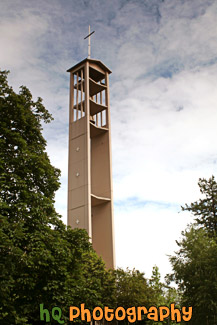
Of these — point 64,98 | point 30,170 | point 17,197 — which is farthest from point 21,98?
point 64,98

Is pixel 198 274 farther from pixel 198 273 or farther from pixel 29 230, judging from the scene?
pixel 29 230

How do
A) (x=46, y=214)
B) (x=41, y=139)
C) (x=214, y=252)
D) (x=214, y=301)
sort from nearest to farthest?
(x=46, y=214) → (x=41, y=139) → (x=214, y=301) → (x=214, y=252)

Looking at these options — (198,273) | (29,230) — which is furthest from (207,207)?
(29,230)

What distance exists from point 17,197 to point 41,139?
11.7 ft

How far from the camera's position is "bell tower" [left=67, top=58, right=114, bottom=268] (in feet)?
93.7

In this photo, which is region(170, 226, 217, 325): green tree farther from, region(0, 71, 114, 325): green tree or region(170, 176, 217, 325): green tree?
region(0, 71, 114, 325): green tree

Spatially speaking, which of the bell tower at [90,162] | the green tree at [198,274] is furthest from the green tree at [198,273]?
the bell tower at [90,162]

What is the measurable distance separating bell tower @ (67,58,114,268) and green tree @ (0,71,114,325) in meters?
11.0

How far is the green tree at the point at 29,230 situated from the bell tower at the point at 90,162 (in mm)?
10954

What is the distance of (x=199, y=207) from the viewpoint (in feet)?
112

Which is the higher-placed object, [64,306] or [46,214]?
[46,214]

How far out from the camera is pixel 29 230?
Result: 14.2 m

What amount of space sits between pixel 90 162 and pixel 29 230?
59.5 ft

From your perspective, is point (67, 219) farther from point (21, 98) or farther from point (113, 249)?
point (21, 98)
